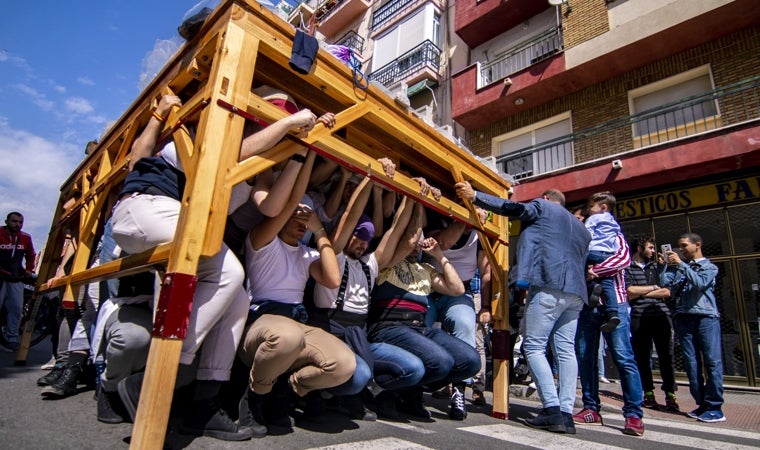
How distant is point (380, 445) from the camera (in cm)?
210

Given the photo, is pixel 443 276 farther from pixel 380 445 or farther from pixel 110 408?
pixel 110 408

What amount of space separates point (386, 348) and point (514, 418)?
150cm

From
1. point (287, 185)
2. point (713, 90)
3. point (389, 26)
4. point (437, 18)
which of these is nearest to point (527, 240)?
A: point (287, 185)

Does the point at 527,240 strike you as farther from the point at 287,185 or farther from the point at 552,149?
the point at 552,149

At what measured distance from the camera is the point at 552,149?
10641 mm

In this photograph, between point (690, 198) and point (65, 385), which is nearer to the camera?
point (65, 385)

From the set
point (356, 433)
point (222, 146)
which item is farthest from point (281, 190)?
point (356, 433)

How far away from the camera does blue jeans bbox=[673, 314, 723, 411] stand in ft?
13.3

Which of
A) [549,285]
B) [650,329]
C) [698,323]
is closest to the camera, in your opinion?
[549,285]

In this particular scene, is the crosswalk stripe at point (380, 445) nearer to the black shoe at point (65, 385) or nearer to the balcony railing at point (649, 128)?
the black shoe at point (65, 385)

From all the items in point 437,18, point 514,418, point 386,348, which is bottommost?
point 514,418

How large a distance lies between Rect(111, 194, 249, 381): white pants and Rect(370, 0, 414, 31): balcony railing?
51.9 feet

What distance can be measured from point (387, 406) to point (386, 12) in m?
16.6

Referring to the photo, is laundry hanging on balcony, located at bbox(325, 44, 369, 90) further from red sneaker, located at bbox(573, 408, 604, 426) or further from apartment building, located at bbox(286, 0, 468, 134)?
apartment building, located at bbox(286, 0, 468, 134)
